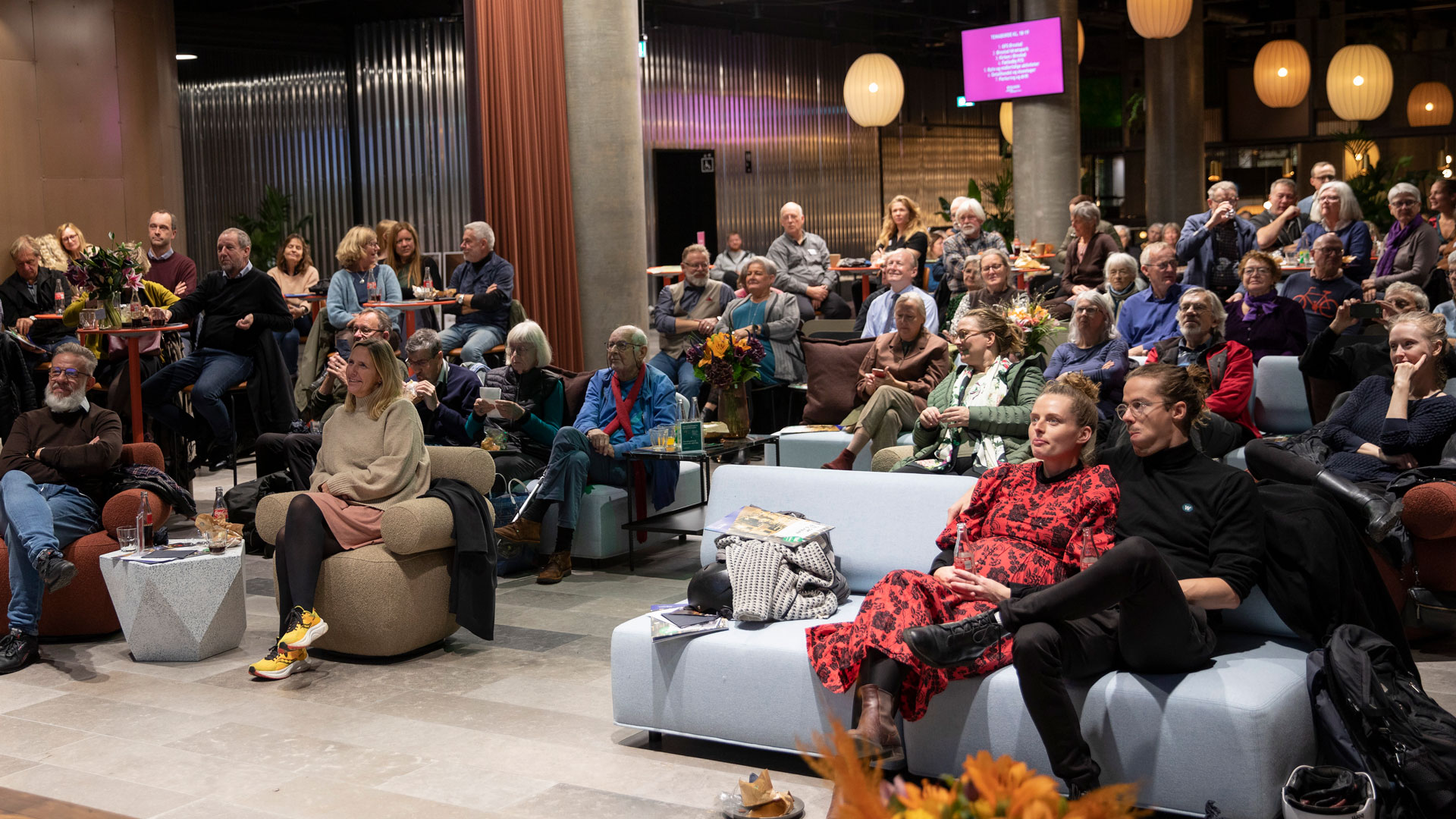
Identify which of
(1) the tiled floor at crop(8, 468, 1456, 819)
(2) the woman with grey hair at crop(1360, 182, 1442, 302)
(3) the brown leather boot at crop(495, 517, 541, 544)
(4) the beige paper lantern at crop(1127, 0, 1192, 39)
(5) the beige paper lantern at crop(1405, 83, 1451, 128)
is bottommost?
(1) the tiled floor at crop(8, 468, 1456, 819)

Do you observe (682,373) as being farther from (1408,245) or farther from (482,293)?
(1408,245)

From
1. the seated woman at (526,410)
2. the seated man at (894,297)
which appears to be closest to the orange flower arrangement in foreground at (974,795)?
the seated woman at (526,410)

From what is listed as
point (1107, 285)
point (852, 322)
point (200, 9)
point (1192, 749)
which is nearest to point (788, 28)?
point (200, 9)

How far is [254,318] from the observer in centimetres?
749

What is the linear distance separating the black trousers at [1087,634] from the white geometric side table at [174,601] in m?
3.13

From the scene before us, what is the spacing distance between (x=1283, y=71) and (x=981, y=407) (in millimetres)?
10334

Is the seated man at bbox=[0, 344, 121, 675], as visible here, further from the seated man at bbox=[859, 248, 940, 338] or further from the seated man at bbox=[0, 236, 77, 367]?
the seated man at bbox=[859, 248, 940, 338]

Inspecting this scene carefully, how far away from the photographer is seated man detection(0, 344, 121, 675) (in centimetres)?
503

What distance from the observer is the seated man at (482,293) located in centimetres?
830

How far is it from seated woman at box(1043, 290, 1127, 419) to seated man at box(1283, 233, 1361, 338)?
1524 millimetres

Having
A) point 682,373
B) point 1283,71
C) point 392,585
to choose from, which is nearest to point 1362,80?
point 1283,71

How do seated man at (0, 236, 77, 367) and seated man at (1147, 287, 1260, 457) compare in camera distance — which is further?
seated man at (0, 236, 77, 367)

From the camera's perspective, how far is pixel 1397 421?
16.2ft

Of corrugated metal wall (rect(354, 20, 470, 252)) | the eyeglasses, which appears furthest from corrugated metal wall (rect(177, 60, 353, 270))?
the eyeglasses
